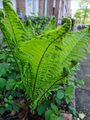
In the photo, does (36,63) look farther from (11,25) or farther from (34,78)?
(11,25)

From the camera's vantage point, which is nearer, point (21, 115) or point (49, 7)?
point (21, 115)

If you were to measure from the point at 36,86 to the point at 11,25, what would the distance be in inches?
24.0

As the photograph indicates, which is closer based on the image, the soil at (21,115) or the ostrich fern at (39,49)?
the ostrich fern at (39,49)

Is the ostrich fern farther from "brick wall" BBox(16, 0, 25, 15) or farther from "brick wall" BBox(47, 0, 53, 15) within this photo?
"brick wall" BBox(47, 0, 53, 15)

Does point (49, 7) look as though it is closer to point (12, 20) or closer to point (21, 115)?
point (12, 20)

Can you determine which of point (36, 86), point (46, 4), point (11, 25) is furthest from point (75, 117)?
point (46, 4)

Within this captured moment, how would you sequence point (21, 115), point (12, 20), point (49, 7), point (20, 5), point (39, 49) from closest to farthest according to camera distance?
1. point (39, 49)
2. point (12, 20)
3. point (21, 115)
4. point (20, 5)
5. point (49, 7)

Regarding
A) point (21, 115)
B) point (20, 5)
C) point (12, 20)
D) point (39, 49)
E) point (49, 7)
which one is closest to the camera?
point (39, 49)

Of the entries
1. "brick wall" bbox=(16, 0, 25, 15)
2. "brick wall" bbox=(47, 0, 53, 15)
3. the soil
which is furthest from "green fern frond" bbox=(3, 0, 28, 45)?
"brick wall" bbox=(47, 0, 53, 15)

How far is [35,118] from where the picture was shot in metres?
1.09

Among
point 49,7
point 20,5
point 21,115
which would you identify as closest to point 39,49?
point 21,115

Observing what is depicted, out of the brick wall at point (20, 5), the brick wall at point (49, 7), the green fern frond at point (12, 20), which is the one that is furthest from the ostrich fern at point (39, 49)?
the brick wall at point (49, 7)

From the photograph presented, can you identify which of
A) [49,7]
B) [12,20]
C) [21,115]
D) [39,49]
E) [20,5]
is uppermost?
[49,7]

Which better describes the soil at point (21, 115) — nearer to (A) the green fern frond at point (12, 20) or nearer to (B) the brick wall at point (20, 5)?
(A) the green fern frond at point (12, 20)
